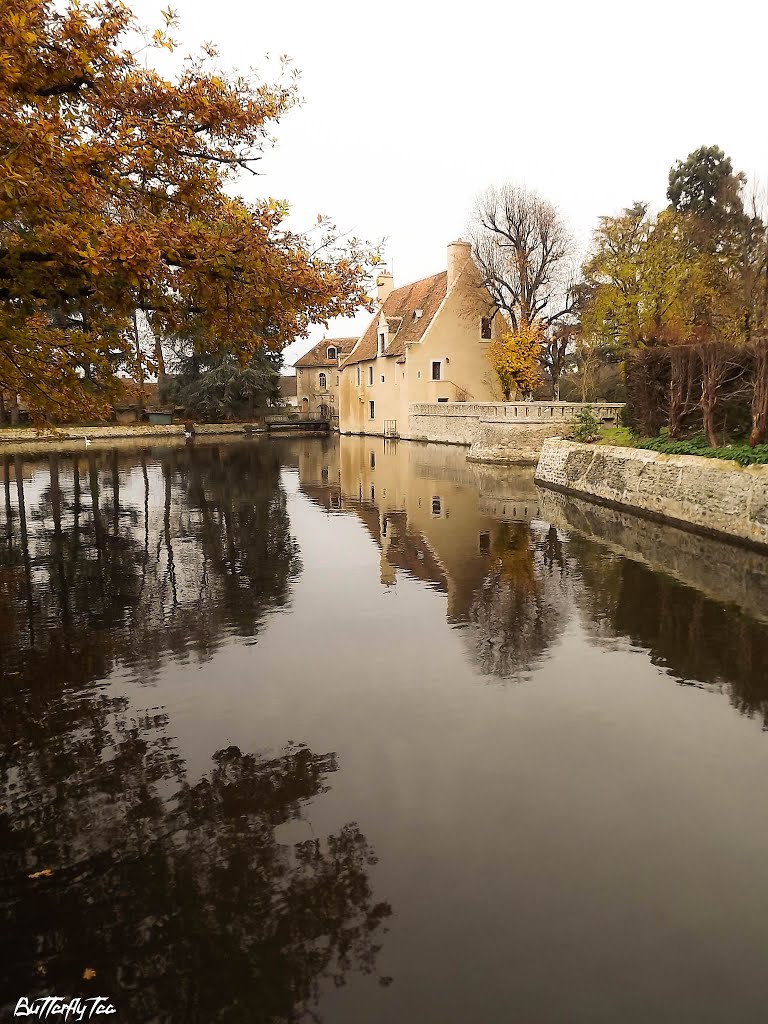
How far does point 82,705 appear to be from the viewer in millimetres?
7371

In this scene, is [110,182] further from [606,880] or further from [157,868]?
[606,880]

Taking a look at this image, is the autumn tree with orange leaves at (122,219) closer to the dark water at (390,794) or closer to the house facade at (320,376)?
the dark water at (390,794)

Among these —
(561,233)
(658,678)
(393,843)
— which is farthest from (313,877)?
(561,233)

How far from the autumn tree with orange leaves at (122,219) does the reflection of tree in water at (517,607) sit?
15.3 ft

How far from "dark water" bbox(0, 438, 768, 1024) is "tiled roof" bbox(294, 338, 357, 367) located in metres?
70.8

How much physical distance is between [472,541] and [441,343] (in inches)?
1335

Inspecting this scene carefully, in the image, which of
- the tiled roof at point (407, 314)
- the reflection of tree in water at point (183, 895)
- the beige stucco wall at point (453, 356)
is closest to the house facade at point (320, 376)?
the tiled roof at point (407, 314)

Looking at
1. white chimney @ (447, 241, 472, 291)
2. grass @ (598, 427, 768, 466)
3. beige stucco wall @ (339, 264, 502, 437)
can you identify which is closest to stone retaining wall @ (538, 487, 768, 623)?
grass @ (598, 427, 768, 466)

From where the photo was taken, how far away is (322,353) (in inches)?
3260

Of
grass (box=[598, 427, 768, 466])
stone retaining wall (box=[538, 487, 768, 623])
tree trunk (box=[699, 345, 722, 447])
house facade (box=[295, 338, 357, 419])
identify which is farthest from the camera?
house facade (box=[295, 338, 357, 419])

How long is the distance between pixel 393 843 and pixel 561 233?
42629mm

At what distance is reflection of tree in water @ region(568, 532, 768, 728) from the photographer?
8.05 m

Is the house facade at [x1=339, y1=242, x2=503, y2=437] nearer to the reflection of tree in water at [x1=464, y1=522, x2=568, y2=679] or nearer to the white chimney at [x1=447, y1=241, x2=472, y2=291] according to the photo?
the white chimney at [x1=447, y1=241, x2=472, y2=291]

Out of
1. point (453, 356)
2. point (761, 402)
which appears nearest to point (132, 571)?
point (761, 402)
